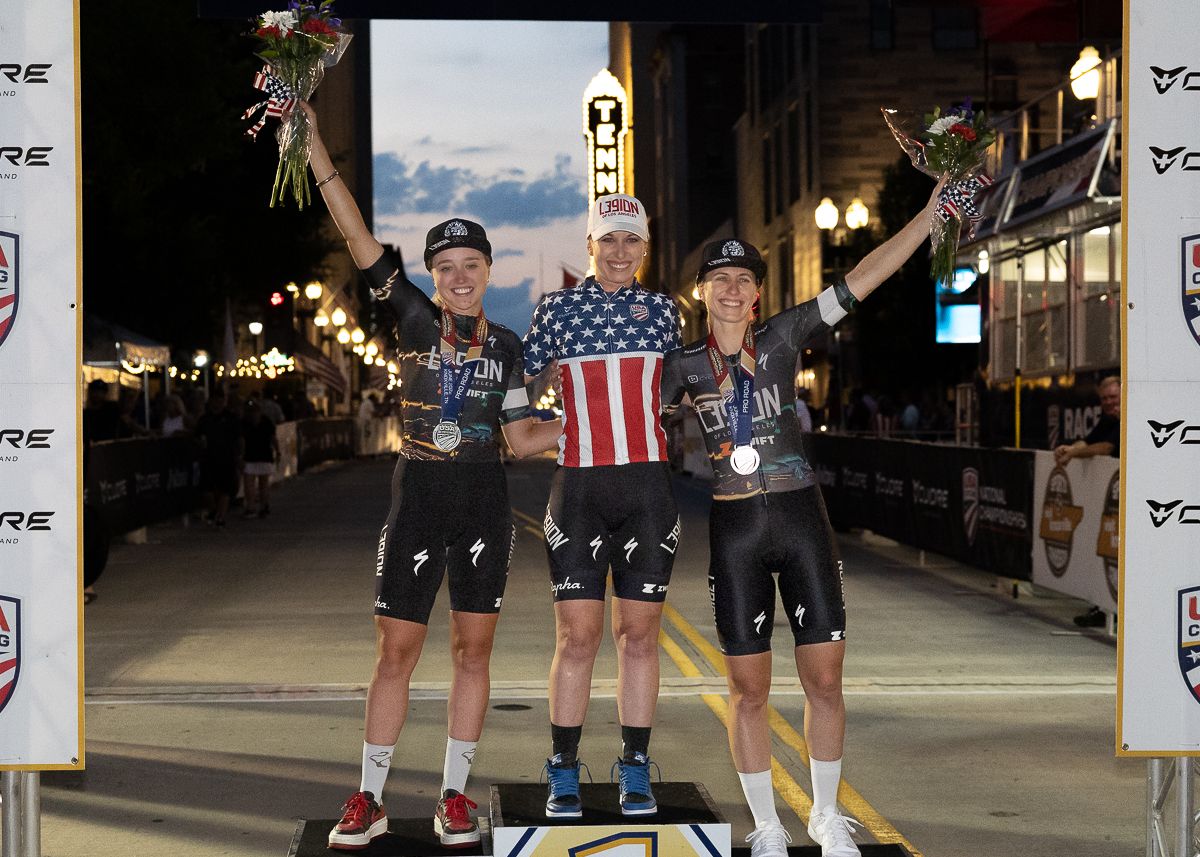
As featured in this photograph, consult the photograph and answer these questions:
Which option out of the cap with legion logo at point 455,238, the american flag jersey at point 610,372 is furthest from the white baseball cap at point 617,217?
the cap with legion logo at point 455,238

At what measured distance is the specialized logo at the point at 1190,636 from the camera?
591 cm

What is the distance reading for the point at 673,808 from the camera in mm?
6125

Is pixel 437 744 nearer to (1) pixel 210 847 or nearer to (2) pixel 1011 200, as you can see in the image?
(1) pixel 210 847

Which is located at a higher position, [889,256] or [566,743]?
[889,256]

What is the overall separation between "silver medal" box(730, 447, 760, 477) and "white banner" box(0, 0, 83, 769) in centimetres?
244

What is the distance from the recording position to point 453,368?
20.9ft

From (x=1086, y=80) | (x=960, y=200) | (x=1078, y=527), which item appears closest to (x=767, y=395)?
(x=960, y=200)

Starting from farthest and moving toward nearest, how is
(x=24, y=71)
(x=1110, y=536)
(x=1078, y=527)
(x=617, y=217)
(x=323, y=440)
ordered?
1. (x=323, y=440)
2. (x=1078, y=527)
3. (x=1110, y=536)
4. (x=617, y=217)
5. (x=24, y=71)

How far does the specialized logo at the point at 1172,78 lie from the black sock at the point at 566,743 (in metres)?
3.25

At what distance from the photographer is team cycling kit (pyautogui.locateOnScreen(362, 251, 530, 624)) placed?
6.30m

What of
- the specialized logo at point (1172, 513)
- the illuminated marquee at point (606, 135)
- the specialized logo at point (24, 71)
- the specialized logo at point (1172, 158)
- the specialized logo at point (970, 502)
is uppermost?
the illuminated marquee at point (606, 135)

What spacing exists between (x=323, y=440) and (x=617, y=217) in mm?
47700

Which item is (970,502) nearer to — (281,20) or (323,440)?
(281,20)

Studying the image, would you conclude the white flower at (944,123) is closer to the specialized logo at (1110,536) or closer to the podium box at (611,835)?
the podium box at (611,835)
